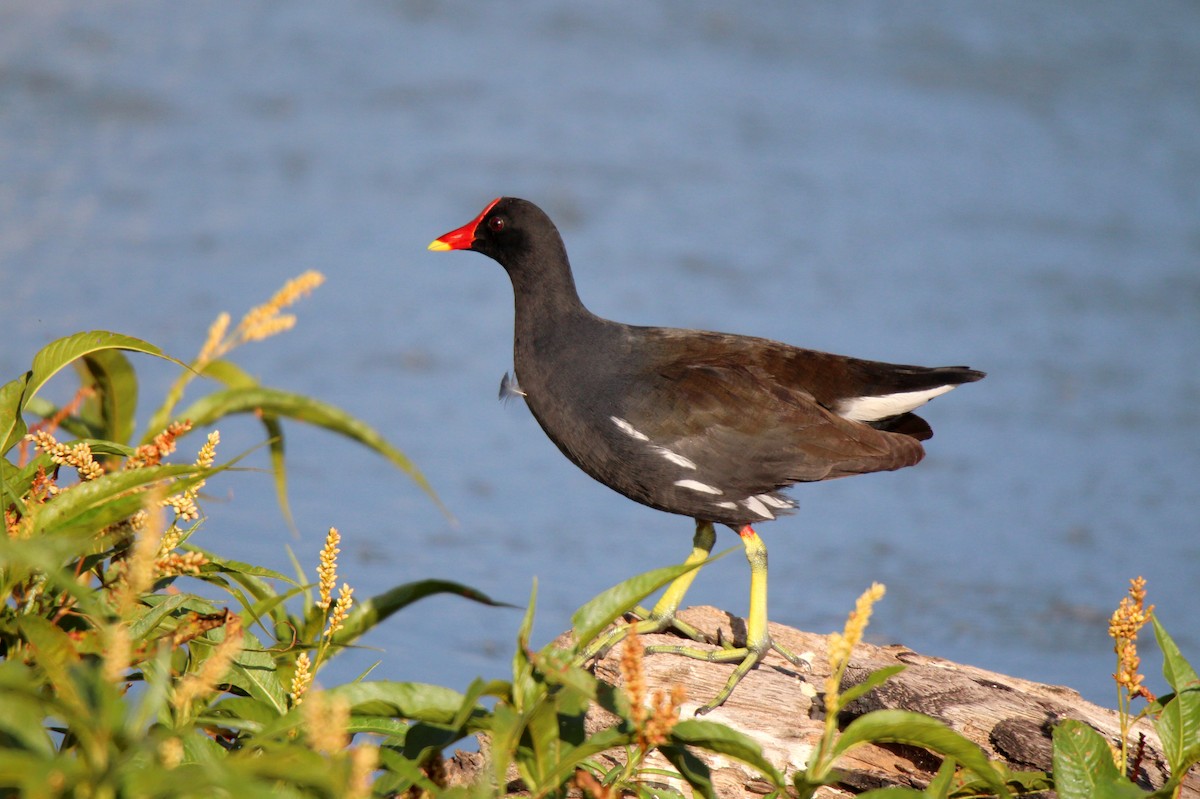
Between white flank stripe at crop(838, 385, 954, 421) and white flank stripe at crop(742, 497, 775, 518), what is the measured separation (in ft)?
1.34

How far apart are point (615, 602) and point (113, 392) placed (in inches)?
80.3

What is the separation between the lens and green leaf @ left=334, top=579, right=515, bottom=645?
2217 mm

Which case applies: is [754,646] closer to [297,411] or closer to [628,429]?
[628,429]

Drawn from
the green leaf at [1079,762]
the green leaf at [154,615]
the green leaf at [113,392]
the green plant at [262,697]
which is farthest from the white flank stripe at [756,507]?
the green leaf at [113,392]

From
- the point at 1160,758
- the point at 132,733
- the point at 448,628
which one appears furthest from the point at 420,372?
the point at 132,733

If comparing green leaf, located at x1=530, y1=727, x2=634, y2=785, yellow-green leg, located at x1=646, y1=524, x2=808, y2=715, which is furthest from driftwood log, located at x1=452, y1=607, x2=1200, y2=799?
green leaf, located at x1=530, y1=727, x2=634, y2=785

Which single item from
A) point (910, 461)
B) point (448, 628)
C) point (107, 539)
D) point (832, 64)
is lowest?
point (448, 628)

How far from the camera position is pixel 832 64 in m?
10.6

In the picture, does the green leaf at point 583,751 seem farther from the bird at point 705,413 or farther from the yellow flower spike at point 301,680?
the bird at point 705,413

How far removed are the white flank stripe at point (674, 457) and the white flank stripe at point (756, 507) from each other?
0.63 feet

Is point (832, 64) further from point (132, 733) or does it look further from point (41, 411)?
point (132, 733)

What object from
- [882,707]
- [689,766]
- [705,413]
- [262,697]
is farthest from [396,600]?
[705,413]

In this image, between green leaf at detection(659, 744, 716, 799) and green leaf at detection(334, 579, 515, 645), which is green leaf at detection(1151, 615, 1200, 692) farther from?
green leaf at detection(334, 579, 515, 645)

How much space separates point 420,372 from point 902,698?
3929mm
